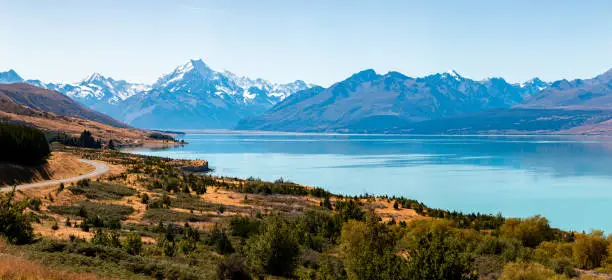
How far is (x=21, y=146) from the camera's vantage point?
5244cm

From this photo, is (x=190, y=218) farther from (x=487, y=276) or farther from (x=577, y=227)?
(x=577, y=227)

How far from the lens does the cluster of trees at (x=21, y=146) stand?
166 feet

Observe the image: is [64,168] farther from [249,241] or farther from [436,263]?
[436,263]

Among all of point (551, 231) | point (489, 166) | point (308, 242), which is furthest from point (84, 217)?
point (489, 166)

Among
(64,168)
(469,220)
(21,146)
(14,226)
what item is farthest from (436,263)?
(64,168)

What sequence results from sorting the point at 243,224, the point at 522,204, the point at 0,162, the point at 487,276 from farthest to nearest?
the point at 522,204
the point at 0,162
the point at 243,224
the point at 487,276

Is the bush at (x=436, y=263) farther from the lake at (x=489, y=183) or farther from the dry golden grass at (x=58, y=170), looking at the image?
the lake at (x=489, y=183)

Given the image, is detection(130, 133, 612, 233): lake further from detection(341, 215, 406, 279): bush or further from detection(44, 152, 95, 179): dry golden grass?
detection(341, 215, 406, 279): bush

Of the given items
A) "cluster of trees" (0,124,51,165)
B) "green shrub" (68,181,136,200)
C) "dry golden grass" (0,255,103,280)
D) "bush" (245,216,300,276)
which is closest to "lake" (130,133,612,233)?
"green shrub" (68,181,136,200)

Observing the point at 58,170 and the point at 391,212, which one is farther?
the point at 58,170

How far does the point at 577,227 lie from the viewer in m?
60.0

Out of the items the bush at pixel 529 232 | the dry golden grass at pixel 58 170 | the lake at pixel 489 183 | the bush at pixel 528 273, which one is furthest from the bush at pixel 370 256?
the lake at pixel 489 183

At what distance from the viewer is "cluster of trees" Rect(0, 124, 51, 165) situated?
5056 cm

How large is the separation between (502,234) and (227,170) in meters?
88.6
